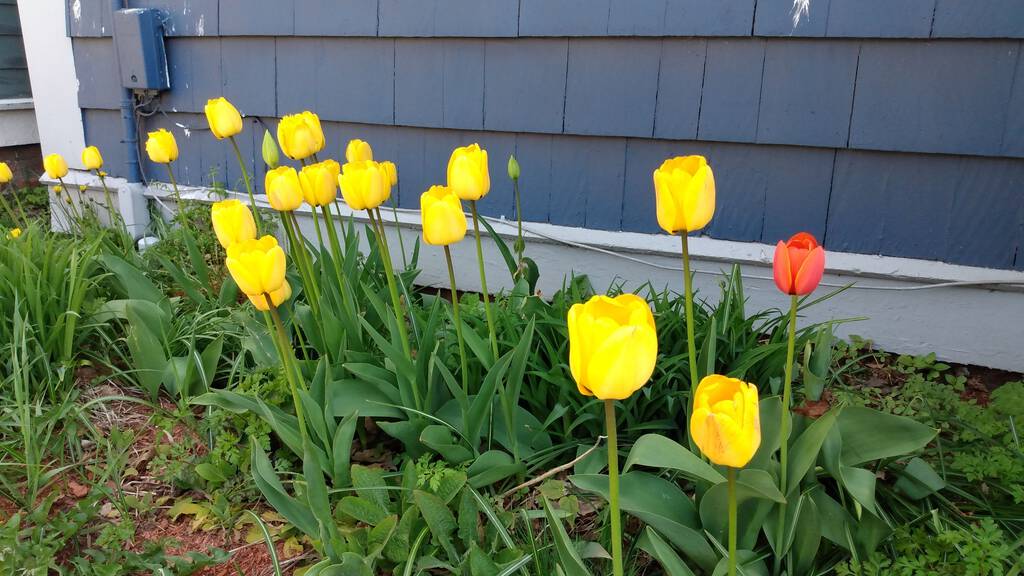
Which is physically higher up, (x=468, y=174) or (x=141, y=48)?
(x=141, y=48)

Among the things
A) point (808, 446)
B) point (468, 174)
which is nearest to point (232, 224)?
point (468, 174)

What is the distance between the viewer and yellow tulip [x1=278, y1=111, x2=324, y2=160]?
5.46ft

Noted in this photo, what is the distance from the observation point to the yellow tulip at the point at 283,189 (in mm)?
1462

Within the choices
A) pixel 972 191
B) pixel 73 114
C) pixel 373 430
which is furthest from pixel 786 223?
pixel 73 114

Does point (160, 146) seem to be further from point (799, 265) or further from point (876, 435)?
point (876, 435)

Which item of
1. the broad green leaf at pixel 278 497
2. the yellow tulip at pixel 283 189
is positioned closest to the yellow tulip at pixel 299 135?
the yellow tulip at pixel 283 189

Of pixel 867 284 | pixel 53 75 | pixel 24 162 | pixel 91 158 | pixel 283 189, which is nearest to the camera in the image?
pixel 283 189

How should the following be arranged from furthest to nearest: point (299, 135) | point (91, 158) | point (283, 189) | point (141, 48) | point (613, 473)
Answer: point (141, 48), point (91, 158), point (299, 135), point (283, 189), point (613, 473)

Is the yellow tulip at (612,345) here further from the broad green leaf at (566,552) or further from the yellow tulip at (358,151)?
the yellow tulip at (358,151)

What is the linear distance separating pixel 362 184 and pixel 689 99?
1.18 m

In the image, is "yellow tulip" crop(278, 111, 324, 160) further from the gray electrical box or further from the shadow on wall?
the shadow on wall

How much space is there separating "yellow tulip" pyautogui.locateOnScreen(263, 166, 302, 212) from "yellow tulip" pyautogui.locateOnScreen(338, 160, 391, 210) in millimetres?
117

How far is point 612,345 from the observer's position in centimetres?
75

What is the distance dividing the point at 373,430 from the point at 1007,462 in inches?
52.6
